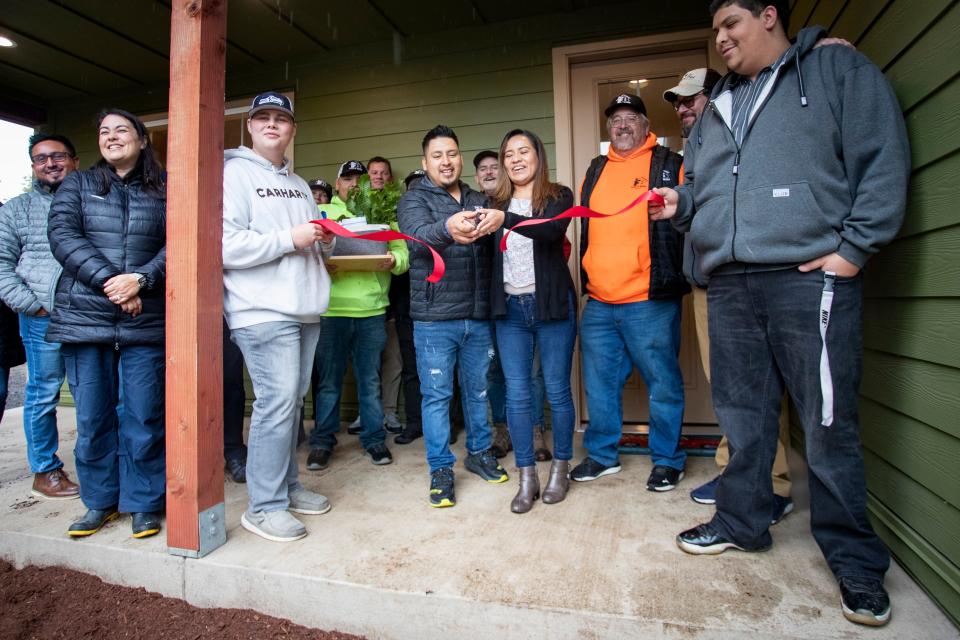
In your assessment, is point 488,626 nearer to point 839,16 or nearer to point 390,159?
point 839,16

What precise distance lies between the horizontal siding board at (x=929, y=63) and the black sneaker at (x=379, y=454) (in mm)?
2720

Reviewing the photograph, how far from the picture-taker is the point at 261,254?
2146 mm

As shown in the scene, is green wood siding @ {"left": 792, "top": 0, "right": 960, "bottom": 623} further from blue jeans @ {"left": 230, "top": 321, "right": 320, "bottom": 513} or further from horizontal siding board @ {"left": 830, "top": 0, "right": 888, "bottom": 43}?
blue jeans @ {"left": 230, "top": 321, "right": 320, "bottom": 513}

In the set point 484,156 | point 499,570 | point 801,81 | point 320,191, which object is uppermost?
point 484,156

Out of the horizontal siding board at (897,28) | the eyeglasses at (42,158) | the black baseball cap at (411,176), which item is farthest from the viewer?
the black baseball cap at (411,176)

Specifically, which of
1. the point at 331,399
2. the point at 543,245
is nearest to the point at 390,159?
the point at 331,399

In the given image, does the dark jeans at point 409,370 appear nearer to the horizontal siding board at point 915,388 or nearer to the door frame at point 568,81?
the door frame at point 568,81

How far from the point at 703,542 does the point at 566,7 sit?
3.34 meters

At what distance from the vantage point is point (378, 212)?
134 inches

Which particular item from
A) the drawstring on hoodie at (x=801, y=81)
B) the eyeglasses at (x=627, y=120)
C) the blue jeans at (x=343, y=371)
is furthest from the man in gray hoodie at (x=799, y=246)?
the blue jeans at (x=343, y=371)

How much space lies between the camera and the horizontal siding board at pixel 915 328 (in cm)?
155

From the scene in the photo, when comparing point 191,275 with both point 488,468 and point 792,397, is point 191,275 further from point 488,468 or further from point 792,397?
point 792,397

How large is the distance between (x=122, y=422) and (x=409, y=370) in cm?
170

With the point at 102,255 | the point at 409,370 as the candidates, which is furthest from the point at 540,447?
the point at 102,255
